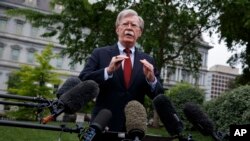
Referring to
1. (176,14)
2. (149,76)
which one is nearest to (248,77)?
(176,14)

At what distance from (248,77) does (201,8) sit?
9.28 metres

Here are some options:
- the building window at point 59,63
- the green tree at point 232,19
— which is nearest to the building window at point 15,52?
the building window at point 59,63

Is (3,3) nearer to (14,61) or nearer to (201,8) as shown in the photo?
(14,61)

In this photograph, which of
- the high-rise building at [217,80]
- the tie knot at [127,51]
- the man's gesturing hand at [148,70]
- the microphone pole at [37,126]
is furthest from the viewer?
the high-rise building at [217,80]

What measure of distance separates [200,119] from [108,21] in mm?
13701

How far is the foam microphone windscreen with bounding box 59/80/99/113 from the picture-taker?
2.27 m

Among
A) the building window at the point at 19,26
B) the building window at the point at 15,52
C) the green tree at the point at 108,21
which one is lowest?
the green tree at the point at 108,21

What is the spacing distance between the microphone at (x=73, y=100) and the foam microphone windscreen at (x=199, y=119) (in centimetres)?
63

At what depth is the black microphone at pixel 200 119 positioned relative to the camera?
237cm

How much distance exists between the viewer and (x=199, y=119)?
8.07ft

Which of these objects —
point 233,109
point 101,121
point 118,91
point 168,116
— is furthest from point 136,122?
point 233,109

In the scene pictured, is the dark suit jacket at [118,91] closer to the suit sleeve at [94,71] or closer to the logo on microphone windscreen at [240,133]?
the suit sleeve at [94,71]

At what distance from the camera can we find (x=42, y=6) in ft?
213

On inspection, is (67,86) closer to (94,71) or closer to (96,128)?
(94,71)
